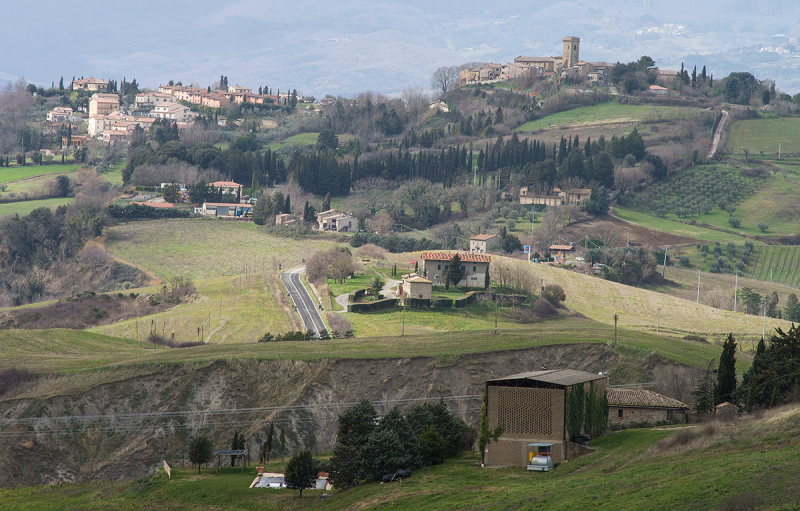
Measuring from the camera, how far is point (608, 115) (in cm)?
14775

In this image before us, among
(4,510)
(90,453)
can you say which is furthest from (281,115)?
(4,510)

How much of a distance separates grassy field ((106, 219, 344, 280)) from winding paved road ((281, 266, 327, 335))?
540 cm

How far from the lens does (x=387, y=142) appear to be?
159m

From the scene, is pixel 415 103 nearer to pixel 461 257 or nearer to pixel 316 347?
pixel 461 257

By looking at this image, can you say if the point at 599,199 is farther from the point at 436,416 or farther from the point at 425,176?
the point at 436,416

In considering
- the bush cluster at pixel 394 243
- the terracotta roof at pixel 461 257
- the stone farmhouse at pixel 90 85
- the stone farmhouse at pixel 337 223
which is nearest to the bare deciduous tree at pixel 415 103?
the stone farmhouse at pixel 90 85

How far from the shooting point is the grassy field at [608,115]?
14406 cm

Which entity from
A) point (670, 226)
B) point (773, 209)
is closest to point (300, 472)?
point (670, 226)

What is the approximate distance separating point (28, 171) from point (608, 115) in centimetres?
9388

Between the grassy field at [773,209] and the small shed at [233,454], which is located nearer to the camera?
the small shed at [233,454]

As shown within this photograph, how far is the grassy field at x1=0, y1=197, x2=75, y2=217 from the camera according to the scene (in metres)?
111

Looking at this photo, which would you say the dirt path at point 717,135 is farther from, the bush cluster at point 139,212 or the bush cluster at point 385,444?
the bush cluster at point 385,444

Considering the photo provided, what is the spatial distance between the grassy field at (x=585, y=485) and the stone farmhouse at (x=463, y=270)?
3961cm

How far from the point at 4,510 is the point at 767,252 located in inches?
3526
